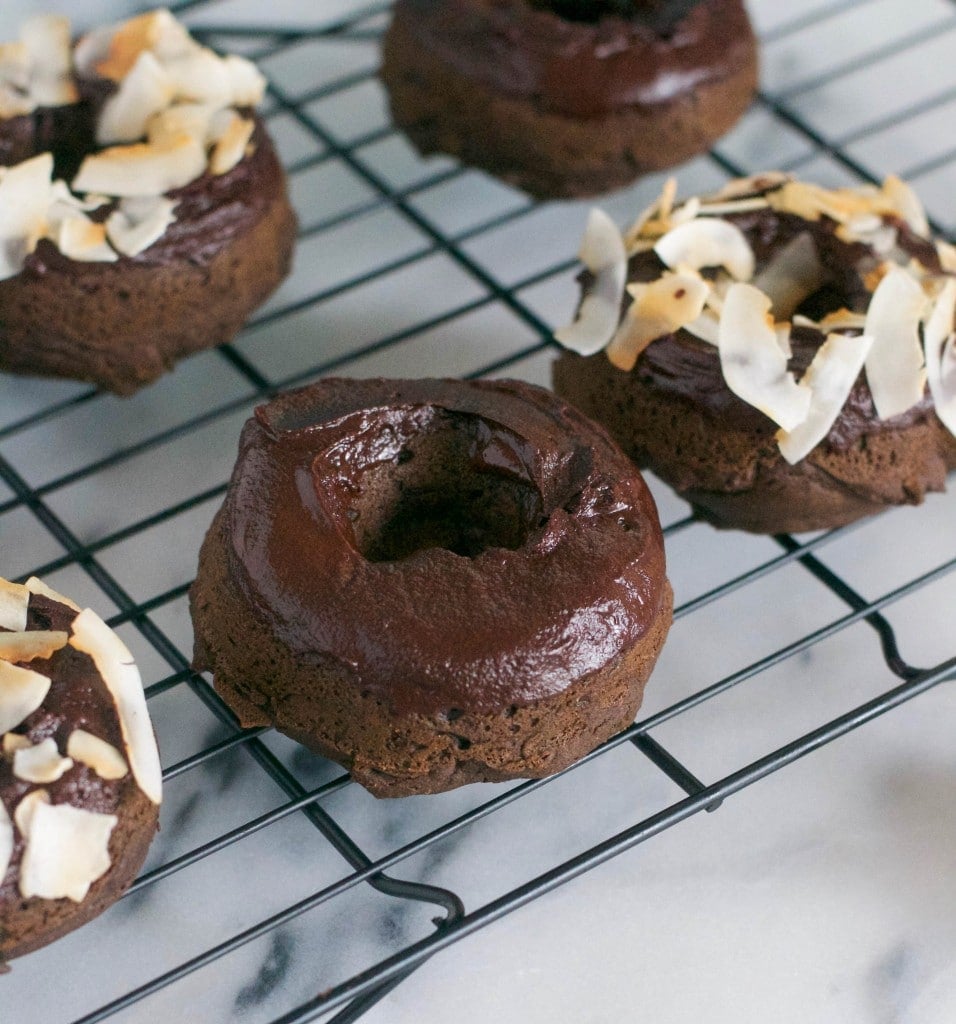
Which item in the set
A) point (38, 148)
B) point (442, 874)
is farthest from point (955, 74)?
point (442, 874)

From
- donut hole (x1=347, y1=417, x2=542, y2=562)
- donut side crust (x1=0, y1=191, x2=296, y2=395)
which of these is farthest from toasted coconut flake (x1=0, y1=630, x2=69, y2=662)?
donut side crust (x1=0, y1=191, x2=296, y2=395)

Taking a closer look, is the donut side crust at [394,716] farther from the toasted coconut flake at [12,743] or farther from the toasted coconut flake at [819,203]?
the toasted coconut flake at [819,203]

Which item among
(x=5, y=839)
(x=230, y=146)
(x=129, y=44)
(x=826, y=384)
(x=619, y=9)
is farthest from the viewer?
(x=619, y=9)

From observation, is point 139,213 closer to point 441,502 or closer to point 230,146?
point 230,146

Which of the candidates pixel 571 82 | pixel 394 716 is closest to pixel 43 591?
pixel 394 716

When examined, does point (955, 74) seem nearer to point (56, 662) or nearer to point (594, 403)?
point (594, 403)

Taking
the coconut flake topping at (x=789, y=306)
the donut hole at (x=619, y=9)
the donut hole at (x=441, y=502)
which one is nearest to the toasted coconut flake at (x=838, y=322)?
the coconut flake topping at (x=789, y=306)
